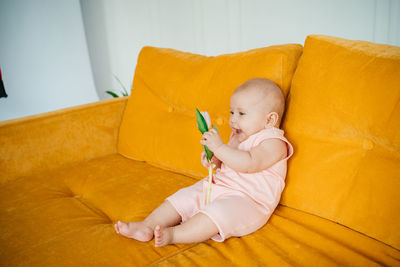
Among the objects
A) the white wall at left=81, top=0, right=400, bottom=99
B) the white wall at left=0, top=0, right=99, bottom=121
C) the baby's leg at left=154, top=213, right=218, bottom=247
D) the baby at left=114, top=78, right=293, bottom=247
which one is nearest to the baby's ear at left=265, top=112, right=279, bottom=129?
the baby at left=114, top=78, right=293, bottom=247

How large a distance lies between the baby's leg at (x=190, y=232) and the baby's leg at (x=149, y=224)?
8 centimetres

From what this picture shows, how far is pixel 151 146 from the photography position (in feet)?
5.22

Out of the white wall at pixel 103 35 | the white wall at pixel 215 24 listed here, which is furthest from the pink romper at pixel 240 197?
the white wall at pixel 103 35

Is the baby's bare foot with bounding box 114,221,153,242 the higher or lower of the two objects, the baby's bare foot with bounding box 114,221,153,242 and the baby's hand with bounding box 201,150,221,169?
the lower

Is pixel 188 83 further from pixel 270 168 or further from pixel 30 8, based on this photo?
pixel 30 8

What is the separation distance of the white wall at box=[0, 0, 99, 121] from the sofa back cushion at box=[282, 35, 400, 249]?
308 centimetres

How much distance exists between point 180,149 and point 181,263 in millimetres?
636

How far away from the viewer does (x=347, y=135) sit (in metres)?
0.99

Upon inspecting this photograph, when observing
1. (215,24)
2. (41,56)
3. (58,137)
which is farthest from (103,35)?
(58,137)

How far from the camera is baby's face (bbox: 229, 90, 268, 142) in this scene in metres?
1.10

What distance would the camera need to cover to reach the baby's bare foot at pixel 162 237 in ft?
3.08

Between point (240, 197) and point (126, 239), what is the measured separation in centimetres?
40

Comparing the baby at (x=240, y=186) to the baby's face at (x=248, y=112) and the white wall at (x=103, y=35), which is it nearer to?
the baby's face at (x=248, y=112)

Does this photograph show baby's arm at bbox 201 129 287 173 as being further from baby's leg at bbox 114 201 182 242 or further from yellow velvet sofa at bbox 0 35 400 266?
baby's leg at bbox 114 201 182 242
